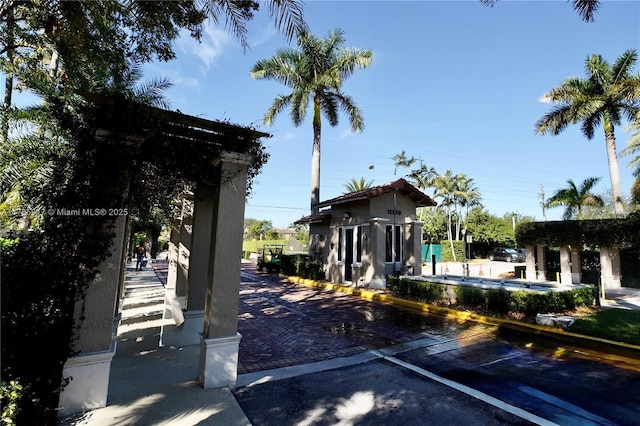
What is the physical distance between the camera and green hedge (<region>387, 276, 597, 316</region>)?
29.4 ft

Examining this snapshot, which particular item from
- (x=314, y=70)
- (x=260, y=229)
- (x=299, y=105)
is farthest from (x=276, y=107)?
(x=260, y=229)

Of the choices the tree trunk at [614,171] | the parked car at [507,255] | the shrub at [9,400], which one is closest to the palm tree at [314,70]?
the tree trunk at [614,171]

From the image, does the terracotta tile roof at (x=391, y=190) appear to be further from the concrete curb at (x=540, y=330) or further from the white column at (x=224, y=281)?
the white column at (x=224, y=281)

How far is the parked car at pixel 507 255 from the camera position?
3494cm

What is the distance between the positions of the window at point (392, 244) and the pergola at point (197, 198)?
1078 cm

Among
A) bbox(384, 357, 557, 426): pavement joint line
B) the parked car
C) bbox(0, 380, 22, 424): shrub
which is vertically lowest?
bbox(384, 357, 557, 426): pavement joint line

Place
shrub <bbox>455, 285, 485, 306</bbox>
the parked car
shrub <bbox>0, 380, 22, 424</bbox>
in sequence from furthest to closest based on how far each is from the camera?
the parked car < shrub <bbox>455, 285, 485, 306</bbox> < shrub <bbox>0, 380, 22, 424</bbox>

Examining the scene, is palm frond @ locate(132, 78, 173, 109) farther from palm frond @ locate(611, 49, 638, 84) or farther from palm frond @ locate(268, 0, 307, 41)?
palm frond @ locate(611, 49, 638, 84)

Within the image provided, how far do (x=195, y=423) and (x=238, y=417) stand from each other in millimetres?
484

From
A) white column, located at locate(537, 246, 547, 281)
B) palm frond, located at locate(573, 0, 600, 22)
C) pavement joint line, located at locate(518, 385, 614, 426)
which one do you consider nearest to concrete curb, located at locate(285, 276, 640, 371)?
pavement joint line, located at locate(518, 385, 614, 426)

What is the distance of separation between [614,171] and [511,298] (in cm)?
1415

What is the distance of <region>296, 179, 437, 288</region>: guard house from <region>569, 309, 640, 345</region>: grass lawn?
702 cm

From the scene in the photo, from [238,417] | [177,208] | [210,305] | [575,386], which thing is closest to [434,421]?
[238,417]

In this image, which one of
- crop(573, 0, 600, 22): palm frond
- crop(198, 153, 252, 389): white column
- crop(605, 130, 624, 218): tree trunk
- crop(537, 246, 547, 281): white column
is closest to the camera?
crop(198, 153, 252, 389): white column
